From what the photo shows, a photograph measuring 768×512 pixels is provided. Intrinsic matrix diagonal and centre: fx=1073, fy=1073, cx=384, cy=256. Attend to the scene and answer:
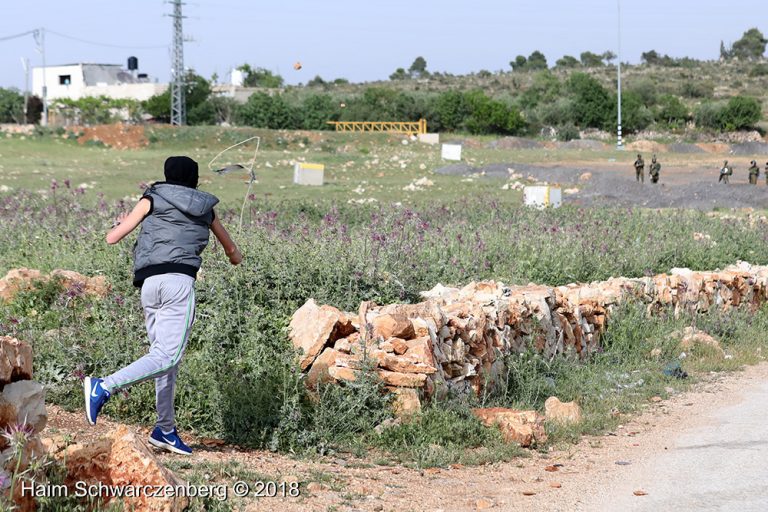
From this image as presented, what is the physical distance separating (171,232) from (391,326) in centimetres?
210

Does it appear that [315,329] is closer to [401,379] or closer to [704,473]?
[401,379]

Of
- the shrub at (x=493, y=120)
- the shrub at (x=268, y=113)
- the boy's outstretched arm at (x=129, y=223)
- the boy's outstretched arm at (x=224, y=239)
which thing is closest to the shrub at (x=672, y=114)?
the shrub at (x=493, y=120)

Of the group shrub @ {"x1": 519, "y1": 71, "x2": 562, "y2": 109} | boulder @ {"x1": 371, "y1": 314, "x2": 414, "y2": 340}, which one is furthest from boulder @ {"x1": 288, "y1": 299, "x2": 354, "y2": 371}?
shrub @ {"x1": 519, "y1": 71, "x2": 562, "y2": 109}

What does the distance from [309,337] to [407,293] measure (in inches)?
76.1

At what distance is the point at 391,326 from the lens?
7785mm

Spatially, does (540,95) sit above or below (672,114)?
above

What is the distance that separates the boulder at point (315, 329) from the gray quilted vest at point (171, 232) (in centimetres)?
164

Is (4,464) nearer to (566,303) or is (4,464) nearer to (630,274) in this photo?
(566,303)

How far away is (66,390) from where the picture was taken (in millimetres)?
7359

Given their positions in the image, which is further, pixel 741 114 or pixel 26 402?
Result: pixel 741 114

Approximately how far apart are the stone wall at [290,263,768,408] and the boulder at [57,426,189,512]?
8.31 feet

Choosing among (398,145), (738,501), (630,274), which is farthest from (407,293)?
(398,145)

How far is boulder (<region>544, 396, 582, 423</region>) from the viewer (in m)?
8.22

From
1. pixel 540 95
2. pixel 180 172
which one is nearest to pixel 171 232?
pixel 180 172
